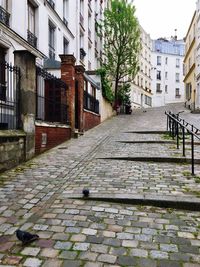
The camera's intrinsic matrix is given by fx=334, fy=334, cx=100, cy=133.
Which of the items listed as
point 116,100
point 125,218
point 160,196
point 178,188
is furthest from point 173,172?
point 116,100

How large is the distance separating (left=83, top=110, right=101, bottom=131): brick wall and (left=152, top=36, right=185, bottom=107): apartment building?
1890 inches

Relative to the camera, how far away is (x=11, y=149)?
7.69 metres

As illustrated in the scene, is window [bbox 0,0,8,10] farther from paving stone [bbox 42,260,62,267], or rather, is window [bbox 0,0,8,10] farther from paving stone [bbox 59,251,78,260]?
paving stone [bbox 42,260,62,267]

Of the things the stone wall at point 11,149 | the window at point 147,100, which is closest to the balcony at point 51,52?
the stone wall at point 11,149

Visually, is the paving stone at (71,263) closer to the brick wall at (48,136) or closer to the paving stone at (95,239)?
the paving stone at (95,239)

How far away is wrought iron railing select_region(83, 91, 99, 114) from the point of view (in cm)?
1734

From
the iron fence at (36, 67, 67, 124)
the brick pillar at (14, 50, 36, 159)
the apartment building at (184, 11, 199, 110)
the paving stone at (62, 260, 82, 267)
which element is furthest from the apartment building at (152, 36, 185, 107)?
the paving stone at (62, 260, 82, 267)

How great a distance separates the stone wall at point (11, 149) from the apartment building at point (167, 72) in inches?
2375

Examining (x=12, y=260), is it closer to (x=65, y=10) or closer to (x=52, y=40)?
(x=52, y=40)

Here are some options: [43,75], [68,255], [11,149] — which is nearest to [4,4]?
[43,75]

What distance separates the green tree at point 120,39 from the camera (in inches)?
1153

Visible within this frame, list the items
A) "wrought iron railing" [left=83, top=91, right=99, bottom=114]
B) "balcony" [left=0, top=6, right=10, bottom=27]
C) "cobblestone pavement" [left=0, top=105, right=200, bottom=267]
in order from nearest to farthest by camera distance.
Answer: "cobblestone pavement" [left=0, top=105, right=200, bottom=267] → "balcony" [left=0, top=6, right=10, bottom=27] → "wrought iron railing" [left=83, top=91, right=99, bottom=114]

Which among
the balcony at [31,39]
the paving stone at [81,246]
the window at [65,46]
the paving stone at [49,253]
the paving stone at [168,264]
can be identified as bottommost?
the paving stone at [168,264]

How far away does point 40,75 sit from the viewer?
33.2ft
